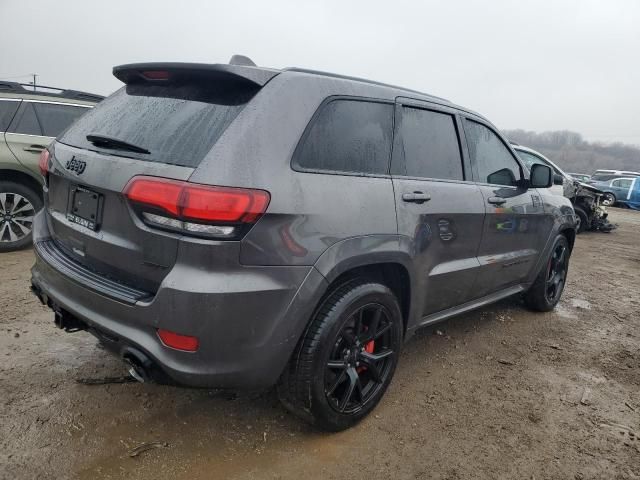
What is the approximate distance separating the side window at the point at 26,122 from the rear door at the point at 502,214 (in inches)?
186

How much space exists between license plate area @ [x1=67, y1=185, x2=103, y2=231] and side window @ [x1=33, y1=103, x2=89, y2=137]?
3.73 meters

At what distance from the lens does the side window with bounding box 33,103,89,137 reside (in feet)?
18.2

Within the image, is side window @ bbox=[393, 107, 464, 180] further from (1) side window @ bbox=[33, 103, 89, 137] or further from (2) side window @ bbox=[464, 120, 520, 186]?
(1) side window @ bbox=[33, 103, 89, 137]

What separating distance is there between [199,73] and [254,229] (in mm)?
790

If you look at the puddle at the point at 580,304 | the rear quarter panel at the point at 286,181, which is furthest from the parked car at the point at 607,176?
the rear quarter panel at the point at 286,181

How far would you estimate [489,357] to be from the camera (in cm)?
362

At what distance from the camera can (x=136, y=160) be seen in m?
2.07

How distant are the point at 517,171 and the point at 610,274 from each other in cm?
396

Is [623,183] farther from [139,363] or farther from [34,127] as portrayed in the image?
[139,363]

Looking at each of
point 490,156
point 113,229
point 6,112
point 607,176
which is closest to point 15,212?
point 6,112

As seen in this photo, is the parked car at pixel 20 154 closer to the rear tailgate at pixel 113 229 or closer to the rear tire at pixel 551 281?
the rear tailgate at pixel 113 229

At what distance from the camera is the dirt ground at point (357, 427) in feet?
7.44

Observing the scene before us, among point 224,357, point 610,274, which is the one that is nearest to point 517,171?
point 224,357

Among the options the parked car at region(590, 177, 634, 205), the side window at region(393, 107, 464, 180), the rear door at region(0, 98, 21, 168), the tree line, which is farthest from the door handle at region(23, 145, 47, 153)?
the tree line
